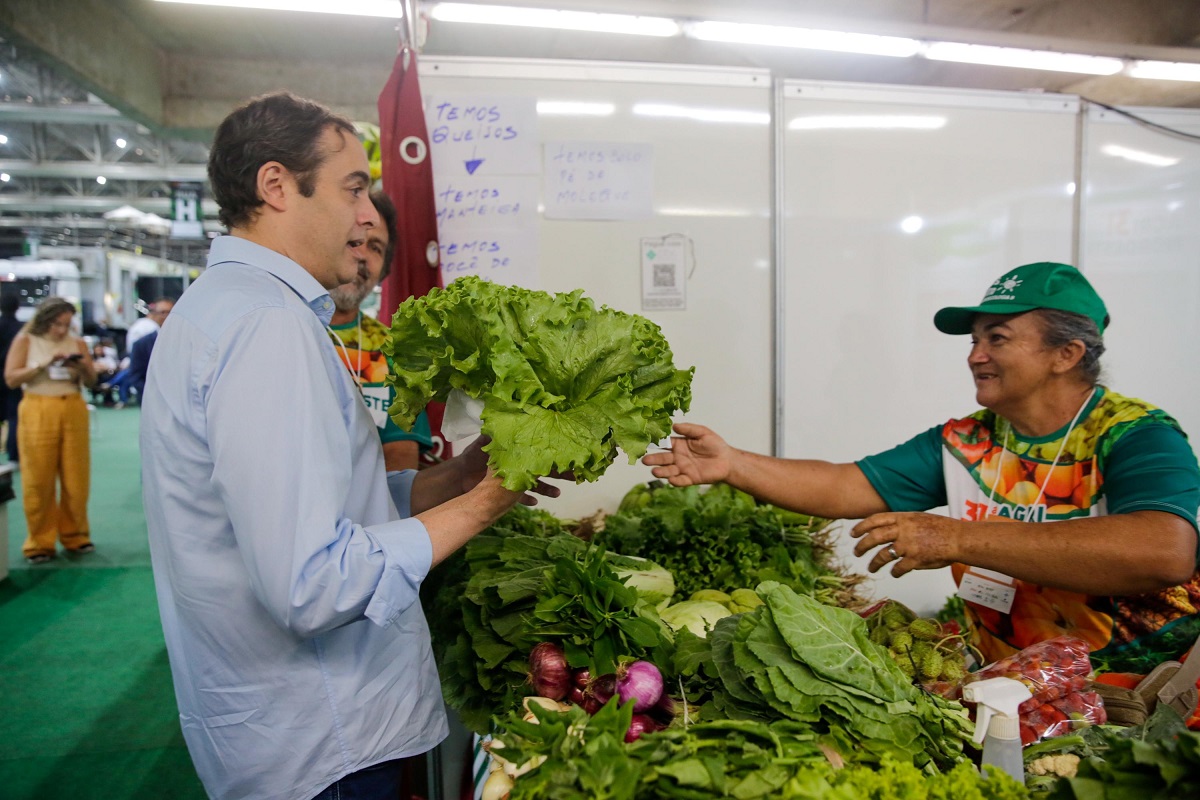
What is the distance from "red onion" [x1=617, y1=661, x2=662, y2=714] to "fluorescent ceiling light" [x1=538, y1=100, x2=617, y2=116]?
8.41 feet

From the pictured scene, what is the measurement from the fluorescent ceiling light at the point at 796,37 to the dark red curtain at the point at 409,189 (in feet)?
4.18

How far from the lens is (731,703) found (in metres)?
A: 1.46

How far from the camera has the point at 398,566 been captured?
54.9 inches

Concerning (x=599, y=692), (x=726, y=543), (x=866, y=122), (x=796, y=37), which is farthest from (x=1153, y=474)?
(x=796, y=37)

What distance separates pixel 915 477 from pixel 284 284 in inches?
80.8

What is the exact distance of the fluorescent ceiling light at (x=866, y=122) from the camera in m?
3.58

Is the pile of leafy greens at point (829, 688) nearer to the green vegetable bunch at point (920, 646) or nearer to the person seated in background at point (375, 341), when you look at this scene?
the green vegetable bunch at point (920, 646)

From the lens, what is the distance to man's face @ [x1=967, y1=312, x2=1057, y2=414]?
85.2 inches

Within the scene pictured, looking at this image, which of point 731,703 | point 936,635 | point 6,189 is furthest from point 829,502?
point 6,189

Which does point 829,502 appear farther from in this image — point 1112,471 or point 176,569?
point 176,569

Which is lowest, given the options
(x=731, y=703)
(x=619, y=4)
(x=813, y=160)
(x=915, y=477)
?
(x=731, y=703)

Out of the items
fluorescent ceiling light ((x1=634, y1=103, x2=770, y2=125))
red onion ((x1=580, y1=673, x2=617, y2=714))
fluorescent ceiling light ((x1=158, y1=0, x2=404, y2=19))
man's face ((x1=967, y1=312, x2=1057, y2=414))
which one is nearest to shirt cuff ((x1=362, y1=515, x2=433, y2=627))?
red onion ((x1=580, y1=673, x2=617, y2=714))

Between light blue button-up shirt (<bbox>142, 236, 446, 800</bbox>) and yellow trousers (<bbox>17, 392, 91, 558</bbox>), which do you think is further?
yellow trousers (<bbox>17, 392, 91, 558</bbox>)

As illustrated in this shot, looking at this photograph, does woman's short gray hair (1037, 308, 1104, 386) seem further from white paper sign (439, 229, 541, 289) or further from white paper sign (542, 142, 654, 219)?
white paper sign (439, 229, 541, 289)
